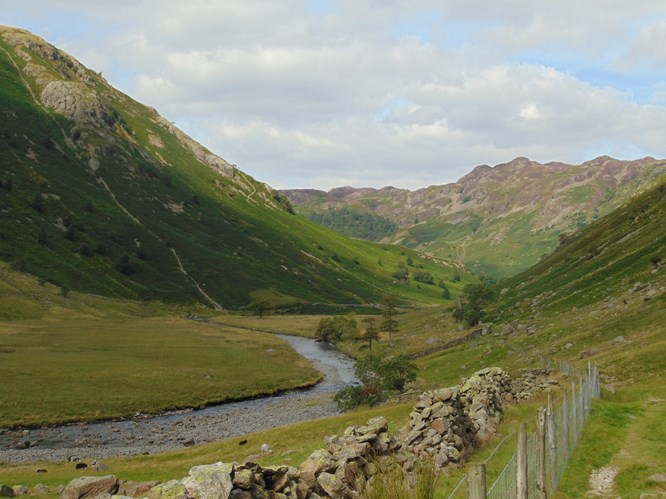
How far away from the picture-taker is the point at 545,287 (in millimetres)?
109188

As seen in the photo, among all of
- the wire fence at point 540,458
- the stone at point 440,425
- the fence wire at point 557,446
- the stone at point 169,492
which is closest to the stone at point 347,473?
the fence wire at point 557,446

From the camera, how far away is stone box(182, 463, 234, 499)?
12312 millimetres

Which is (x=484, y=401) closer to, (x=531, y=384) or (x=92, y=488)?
(x=531, y=384)

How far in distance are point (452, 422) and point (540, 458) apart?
33.8 ft

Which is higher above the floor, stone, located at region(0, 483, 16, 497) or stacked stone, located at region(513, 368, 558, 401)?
stacked stone, located at region(513, 368, 558, 401)

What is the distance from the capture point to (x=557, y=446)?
2109cm

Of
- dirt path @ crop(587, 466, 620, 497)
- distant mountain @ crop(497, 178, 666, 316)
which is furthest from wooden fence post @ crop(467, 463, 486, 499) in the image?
distant mountain @ crop(497, 178, 666, 316)

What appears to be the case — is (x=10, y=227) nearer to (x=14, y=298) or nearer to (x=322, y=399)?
(x=14, y=298)

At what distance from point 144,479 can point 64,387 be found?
147 feet

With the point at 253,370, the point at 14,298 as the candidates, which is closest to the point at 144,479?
the point at 253,370

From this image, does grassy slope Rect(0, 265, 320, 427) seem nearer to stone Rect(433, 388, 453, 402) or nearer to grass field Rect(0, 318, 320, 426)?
grass field Rect(0, 318, 320, 426)

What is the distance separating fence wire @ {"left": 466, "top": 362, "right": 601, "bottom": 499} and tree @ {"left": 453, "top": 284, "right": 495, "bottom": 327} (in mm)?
79008

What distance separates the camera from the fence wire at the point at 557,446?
46.7ft

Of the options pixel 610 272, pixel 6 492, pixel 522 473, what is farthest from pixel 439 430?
pixel 610 272
